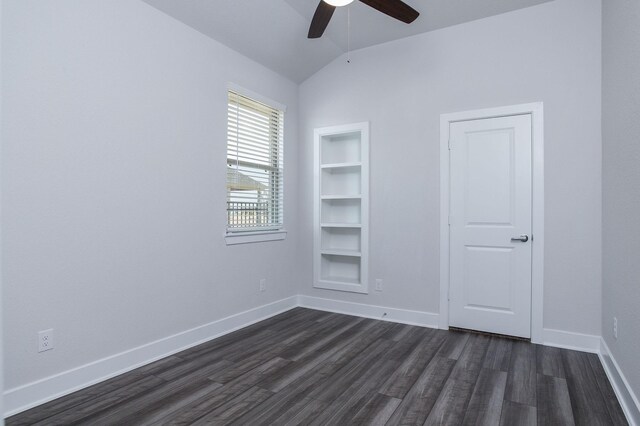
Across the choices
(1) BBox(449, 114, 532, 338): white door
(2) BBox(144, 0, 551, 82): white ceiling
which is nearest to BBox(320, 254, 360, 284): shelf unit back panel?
(1) BBox(449, 114, 532, 338): white door

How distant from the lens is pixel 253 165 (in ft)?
12.6

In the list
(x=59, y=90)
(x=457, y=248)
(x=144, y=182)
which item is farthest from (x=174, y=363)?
(x=457, y=248)

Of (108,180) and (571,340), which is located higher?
(108,180)

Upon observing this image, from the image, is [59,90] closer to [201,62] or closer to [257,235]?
[201,62]

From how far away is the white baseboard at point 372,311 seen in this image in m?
3.70

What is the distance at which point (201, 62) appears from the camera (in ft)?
10.5

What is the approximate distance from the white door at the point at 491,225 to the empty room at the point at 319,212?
0.02m

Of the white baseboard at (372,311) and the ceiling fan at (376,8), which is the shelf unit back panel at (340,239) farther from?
the ceiling fan at (376,8)

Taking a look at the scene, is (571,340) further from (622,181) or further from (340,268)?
(340,268)

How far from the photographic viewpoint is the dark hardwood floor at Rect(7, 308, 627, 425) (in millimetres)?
2057

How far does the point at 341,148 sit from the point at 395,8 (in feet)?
6.73

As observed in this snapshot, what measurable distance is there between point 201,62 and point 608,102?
10.7 ft

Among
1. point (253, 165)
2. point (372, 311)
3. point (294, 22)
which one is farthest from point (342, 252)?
point (294, 22)

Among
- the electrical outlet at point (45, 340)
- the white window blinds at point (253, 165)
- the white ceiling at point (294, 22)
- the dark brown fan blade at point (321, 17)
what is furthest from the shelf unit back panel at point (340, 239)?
Answer: the electrical outlet at point (45, 340)
